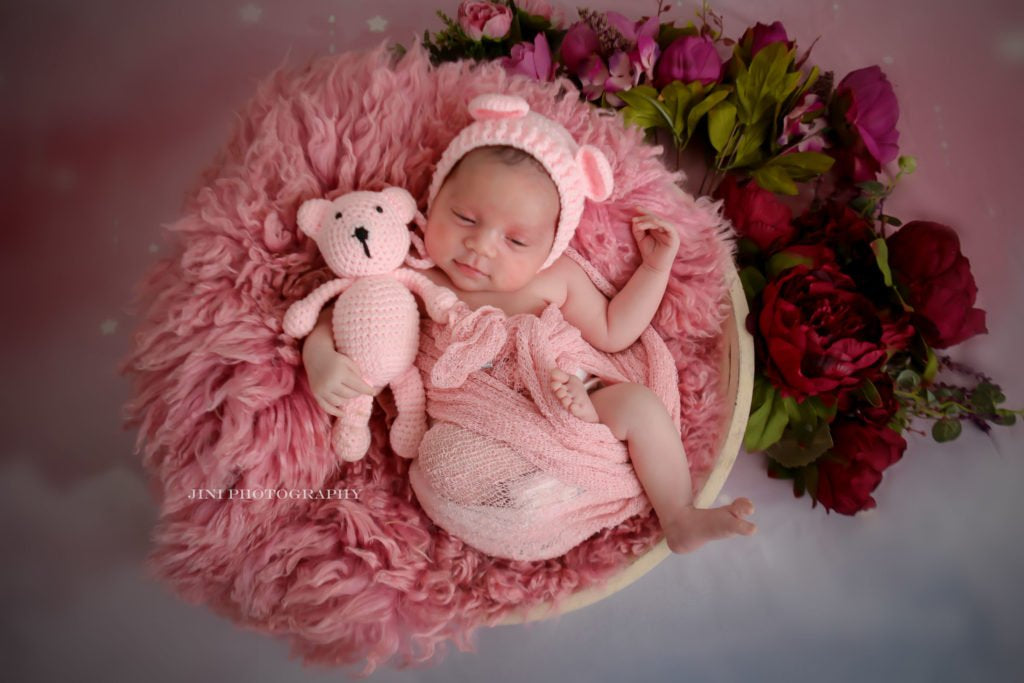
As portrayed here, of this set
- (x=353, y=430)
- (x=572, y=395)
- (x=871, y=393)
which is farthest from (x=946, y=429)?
(x=353, y=430)

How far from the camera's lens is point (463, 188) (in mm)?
1098

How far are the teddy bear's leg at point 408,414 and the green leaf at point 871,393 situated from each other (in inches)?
32.0

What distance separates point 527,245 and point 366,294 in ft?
0.88

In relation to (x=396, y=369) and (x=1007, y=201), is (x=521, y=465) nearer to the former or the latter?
(x=396, y=369)

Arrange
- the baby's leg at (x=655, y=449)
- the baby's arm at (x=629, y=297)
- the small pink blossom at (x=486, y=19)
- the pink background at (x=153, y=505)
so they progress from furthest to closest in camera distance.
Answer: the pink background at (x=153, y=505) → the small pink blossom at (x=486, y=19) → the baby's arm at (x=629, y=297) → the baby's leg at (x=655, y=449)

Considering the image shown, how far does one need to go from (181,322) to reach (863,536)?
154 cm

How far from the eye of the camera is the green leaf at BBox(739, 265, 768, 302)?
135cm

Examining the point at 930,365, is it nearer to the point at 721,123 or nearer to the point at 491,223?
the point at 721,123

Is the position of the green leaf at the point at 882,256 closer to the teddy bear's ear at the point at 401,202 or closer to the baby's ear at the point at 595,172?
the baby's ear at the point at 595,172

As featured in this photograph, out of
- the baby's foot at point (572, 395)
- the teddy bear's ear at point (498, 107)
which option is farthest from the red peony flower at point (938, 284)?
the teddy bear's ear at point (498, 107)

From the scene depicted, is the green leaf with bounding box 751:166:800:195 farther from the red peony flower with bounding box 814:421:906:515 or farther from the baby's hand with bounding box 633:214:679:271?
the red peony flower with bounding box 814:421:906:515

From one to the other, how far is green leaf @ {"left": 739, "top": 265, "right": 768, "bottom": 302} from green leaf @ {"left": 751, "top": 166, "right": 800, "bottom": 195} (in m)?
0.18

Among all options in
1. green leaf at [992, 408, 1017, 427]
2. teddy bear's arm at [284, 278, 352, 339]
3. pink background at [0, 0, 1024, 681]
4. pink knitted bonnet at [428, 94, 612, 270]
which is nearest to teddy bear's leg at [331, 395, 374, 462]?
teddy bear's arm at [284, 278, 352, 339]

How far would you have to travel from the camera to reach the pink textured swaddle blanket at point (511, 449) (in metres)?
1.09
